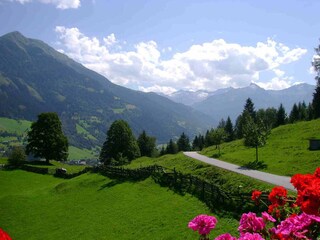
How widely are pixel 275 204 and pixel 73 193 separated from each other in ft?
165

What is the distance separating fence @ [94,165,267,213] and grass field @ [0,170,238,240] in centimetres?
95

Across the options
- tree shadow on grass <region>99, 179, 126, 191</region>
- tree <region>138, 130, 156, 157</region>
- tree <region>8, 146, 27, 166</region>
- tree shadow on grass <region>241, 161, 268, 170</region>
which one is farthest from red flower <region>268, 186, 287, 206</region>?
tree <region>138, 130, 156, 157</region>

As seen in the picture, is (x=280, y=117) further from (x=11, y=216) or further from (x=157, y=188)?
(x=11, y=216)

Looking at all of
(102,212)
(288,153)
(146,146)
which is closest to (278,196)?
(102,212)


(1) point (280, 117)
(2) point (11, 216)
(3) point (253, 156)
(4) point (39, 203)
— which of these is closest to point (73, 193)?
(4) point (39, 203)

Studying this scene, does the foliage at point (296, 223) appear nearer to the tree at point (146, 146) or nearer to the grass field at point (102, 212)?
the grass field at point (102, 212)

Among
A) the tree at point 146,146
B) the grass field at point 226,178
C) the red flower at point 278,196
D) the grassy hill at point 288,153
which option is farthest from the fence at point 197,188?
the tree at point 146,146

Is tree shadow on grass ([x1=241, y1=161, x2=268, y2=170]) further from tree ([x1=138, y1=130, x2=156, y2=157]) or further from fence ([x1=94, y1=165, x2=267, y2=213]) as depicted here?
tree ([x1=138, y1=130, x2=156, y2=157])

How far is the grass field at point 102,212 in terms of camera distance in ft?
105

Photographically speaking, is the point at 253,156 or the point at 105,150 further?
the point at 105,150

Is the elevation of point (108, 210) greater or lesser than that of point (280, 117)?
lesser

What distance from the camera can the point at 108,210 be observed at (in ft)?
137

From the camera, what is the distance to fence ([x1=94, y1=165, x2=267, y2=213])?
95.6 ft

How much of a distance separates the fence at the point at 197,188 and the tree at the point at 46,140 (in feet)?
145
